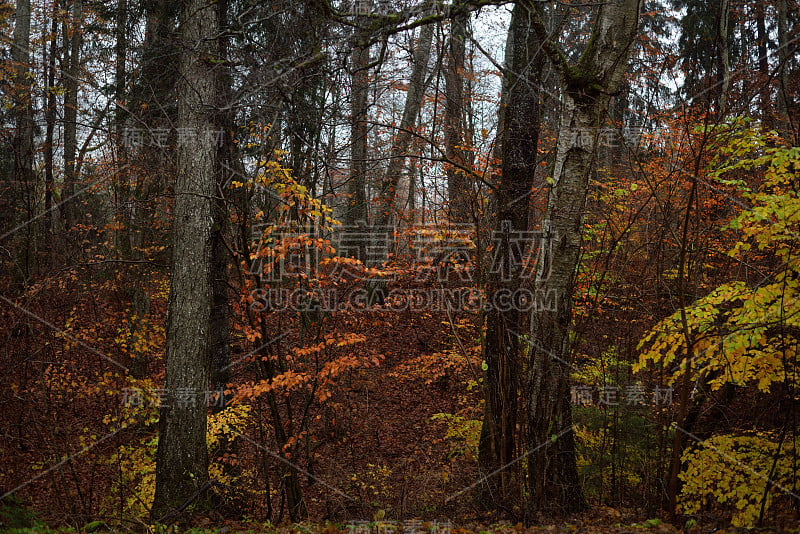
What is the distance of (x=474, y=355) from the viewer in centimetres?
880

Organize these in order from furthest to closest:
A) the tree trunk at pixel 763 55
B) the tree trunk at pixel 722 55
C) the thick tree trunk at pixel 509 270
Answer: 1. the tree trunk at pixel 763 55
2. the thick tree trunk at pixel 509 270
3. the tree trunk at pixel 722 55

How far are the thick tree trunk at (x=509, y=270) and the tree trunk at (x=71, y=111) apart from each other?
10.3 metres

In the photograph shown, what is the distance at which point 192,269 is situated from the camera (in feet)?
20.3

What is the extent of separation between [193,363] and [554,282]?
4.43 metres

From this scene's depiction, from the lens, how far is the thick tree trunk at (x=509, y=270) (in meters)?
4.84

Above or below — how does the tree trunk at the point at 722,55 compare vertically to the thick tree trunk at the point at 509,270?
above

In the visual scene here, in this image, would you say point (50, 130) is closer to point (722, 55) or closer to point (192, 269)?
point (192, 269)

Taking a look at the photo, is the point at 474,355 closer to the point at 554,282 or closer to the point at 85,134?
the point at 554,282

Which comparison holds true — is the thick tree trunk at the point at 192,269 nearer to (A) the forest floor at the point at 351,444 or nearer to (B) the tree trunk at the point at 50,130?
(A) the forest floor at the point at 351,444

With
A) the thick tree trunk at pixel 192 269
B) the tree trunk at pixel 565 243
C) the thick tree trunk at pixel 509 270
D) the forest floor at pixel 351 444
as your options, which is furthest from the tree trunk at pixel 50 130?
the tree trunk at pixel 565 243

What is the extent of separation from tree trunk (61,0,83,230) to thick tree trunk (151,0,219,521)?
7.11 meters

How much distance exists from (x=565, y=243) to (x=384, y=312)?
6.61 meters

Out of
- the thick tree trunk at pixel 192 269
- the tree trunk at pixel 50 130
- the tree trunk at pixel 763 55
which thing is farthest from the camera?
the tree trunk at pixel 763 55

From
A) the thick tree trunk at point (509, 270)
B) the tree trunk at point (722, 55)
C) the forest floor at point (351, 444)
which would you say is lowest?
the forest floor at point (351, 444)
